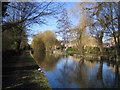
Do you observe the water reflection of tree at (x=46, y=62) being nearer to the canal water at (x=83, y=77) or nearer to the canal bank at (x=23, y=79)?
the canal water at (x=83, y=77)

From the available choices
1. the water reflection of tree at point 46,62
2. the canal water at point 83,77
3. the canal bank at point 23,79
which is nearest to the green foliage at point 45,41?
Result: the water reflection of tree at point 46,62

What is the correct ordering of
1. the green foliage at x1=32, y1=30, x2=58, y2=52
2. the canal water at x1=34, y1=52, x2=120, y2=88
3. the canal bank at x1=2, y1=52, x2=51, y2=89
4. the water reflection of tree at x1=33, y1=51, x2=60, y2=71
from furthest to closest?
1. the green foliage at x1=32, y1=30, x2=58, y2=52
2. the water reflection of tree at x1=33, y1=51, x2=60, y2=71
3. the canal water at x1=34, y1=52, x2=120, y2=88
4. the canal bank at x1=2, y1=52, x2=51, y2=89

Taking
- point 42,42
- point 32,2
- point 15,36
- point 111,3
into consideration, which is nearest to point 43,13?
point 32,2

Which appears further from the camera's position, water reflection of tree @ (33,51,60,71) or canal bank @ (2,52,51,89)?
water reflection of tree @ (33,51,60,71)

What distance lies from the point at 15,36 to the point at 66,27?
13.9m

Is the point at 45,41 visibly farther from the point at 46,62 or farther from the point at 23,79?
the point at 23,79

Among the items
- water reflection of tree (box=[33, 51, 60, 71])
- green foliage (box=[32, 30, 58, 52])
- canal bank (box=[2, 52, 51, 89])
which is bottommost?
water reflection of tree (box=[33, 51, 60, 71])

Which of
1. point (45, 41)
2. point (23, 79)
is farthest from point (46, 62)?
point (45, 41)

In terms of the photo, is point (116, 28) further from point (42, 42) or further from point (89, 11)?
point (42, 42)

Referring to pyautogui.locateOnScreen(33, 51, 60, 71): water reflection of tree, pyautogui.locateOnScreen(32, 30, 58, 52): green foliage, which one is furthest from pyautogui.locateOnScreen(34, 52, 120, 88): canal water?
pyautogui.locateOnScreen(32, 30, 58, 52): green foliage

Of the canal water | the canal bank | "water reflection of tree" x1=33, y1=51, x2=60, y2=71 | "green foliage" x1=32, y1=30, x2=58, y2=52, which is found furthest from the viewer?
"green foliage" x1=32, y1=30, x2=58, y2=52

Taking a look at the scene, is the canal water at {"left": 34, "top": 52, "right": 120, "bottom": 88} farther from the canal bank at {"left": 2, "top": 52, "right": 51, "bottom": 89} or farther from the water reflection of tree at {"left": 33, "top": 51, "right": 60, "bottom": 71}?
the canal bank at {"left": 2, "top": 52, "right": 51, "bottom": 89}

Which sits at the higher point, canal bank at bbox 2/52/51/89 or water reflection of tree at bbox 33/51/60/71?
canal bank at bbox 2/52/51/89

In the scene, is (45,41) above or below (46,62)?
above
